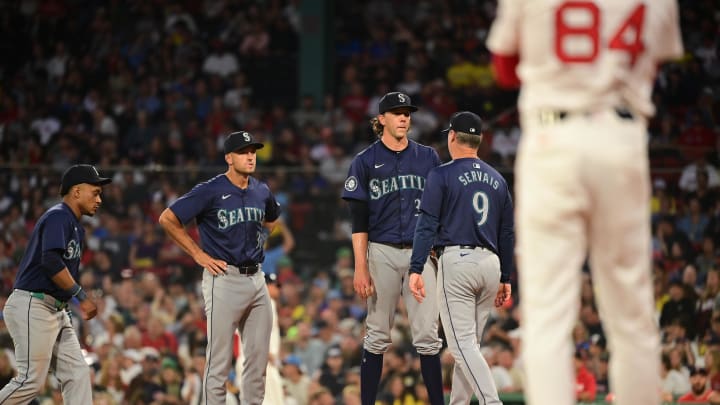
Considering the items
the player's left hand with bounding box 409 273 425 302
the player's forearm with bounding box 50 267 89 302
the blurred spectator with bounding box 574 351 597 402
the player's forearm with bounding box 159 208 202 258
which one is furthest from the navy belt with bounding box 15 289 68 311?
the blurred spectator with bounding box 574 351 597 402

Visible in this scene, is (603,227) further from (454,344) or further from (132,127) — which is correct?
(132,127)

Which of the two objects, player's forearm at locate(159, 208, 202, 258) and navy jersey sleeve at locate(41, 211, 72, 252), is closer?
navy jersey sleeve at locate(41, 211, 72, 252)

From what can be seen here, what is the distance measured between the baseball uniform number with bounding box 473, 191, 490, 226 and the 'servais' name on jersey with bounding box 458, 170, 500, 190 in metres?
0.09

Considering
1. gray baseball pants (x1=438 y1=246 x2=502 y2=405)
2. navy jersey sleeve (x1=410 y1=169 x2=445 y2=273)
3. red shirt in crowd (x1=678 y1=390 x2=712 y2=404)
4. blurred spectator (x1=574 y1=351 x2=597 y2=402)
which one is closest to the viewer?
gray baseball pants (x1=438 y1=246 x2=502 y2=405)

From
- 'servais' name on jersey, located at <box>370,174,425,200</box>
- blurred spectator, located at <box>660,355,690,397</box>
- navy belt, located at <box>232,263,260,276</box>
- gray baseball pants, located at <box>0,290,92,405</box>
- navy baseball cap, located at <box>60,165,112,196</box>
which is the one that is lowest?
blurred spectator, located at <box>660,355,690,397</box>

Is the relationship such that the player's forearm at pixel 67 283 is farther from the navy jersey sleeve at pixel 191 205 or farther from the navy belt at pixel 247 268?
the navy belt at pixel 247 268

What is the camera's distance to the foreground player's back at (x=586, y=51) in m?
3.79

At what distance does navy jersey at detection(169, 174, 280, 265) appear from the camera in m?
7.67

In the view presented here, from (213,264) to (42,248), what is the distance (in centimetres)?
121

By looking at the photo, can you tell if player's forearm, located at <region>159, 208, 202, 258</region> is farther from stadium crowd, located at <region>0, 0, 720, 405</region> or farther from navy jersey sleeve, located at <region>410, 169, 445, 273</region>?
stadium crowd, located at <region>0, 0, 720, 405</region>

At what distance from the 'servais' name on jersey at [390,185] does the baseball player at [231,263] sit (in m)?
0.90

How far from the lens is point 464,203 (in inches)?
277

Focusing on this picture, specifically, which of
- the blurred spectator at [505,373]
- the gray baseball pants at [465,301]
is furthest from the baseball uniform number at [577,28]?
the blurred spectator at [505,373]

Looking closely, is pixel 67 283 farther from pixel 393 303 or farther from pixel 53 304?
pixel 393 303
